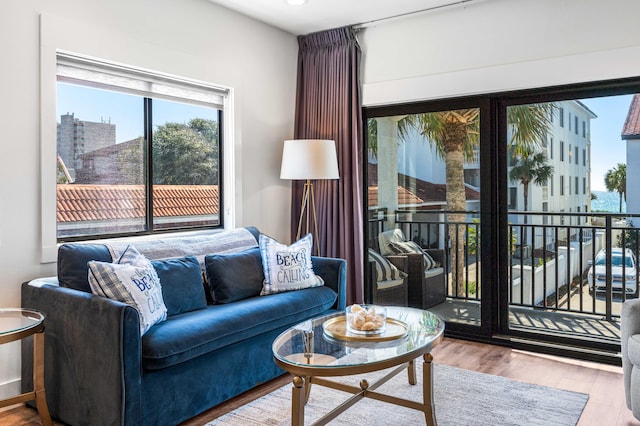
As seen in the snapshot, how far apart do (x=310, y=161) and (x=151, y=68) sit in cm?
134

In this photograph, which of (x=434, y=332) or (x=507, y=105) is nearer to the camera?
(x=434, y=332)

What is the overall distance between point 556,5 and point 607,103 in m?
0.77

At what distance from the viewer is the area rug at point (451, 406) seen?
2.49m

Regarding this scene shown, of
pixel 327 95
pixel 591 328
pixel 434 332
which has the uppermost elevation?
pixel 327 95

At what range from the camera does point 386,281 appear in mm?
4418

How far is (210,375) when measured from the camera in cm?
257

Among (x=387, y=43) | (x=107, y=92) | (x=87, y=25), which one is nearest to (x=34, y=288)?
(x=107, y=92)

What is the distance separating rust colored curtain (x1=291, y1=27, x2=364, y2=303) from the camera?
434 cm

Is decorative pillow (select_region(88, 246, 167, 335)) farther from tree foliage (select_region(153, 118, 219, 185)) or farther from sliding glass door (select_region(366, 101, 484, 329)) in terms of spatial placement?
sliding glass door (select_region(366, 101, 484, 329))

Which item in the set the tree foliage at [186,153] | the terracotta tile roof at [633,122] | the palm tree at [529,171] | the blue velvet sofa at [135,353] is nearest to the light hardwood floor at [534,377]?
the blue velvet sofa at [135,353]

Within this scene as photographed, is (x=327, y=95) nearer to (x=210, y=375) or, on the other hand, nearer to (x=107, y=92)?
(x=107, y=92)

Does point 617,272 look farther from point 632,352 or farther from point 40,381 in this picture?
point 40,381

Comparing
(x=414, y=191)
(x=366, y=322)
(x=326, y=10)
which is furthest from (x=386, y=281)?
(x=326, y=10)

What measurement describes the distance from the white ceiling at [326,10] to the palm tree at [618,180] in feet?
5.44
